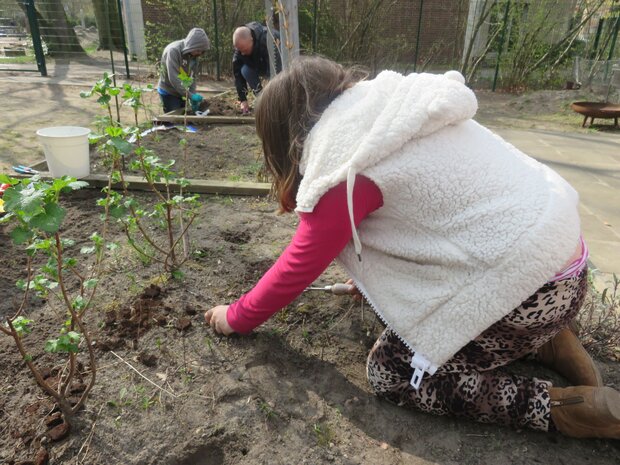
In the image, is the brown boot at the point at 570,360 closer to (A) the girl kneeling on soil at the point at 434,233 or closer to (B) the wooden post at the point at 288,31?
(A) the girl kneeling on soil at the point at 434,233

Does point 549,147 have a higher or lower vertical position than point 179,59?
lower

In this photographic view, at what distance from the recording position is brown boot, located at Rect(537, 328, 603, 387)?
1.67m

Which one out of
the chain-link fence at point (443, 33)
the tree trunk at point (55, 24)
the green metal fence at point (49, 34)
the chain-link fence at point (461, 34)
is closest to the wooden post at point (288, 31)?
the chain-link fence at point (443, 33)

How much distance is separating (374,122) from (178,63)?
541 cm

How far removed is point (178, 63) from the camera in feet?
20.1

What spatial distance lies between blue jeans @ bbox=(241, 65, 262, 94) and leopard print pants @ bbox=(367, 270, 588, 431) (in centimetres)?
559

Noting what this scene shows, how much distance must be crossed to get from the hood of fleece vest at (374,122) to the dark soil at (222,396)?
691 millimetres

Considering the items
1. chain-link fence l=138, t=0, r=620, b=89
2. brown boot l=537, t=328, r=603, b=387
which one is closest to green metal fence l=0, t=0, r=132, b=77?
chain-link fence l=138, t=0, r=620, b=89

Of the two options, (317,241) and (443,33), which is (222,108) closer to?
(317,241)

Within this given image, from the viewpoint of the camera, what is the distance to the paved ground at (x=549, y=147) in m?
3.27

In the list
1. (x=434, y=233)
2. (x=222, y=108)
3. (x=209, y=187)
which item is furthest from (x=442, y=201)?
(x=222, y=108)

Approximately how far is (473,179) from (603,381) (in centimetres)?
98

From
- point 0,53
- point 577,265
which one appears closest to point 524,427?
point 577,265

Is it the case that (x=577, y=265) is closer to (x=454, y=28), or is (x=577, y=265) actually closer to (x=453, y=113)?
(x=453, y=113)
